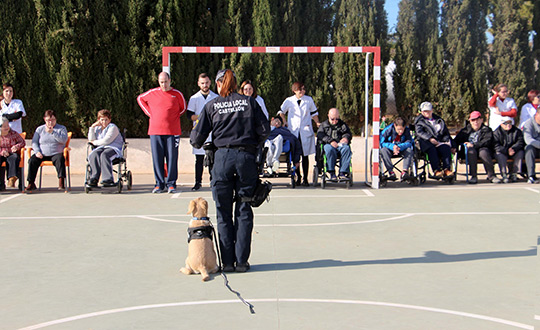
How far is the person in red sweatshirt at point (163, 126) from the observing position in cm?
1227

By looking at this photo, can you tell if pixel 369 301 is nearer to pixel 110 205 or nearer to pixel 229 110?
pixel 229 110

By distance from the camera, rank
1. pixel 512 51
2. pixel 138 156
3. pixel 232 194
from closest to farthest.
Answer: pixel 232 194, pixel 138 156, pixel 512 51

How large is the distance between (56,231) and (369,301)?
15.2ft

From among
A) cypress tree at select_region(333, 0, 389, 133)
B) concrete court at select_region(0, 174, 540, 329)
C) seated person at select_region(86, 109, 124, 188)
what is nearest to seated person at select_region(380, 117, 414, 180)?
concrete court at select_region(0, 174, 540, 329)

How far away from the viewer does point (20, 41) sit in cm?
1550

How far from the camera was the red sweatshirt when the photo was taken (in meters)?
12.3

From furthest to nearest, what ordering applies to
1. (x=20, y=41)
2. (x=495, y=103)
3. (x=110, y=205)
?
(x=20, y=41)
(x=495, y=103)
(x=110, y=205)

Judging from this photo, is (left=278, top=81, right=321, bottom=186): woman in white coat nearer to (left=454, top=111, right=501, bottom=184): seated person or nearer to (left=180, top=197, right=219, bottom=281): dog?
(left=454, top=111, right=501, bottom=184): seated person

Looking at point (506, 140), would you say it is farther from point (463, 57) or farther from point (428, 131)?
point (463, 57)

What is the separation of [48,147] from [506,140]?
8500mm

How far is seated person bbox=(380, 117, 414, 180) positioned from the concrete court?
158 centimetres

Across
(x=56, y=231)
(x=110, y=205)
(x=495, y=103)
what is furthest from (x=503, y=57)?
(x=56, y=231)

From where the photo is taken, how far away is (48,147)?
12.4 meters

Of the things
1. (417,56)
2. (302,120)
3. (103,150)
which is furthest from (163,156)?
(417,56)
